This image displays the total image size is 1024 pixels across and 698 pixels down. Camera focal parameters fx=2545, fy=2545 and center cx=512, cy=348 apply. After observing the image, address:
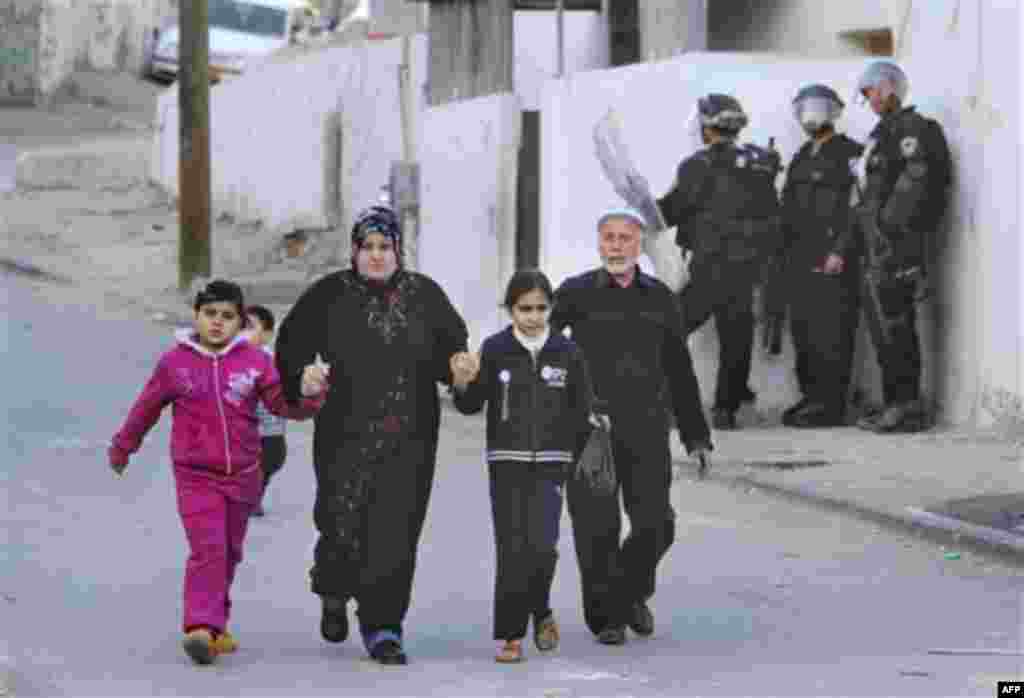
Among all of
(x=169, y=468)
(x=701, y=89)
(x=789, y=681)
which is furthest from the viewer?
(x=701, y=89)

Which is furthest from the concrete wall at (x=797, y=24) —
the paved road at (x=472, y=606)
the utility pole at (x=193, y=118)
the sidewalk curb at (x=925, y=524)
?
the utility pole at (x=193, y=118)

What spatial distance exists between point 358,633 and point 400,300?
1.40m

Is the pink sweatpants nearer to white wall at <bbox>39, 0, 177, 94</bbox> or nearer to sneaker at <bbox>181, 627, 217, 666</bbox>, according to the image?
sneaker at <bbox>181, 627, 217, 666</bbox>

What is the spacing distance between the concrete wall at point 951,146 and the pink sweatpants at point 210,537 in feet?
22.1

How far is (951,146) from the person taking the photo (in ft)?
51.7

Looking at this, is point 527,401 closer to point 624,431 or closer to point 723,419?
point 624,431

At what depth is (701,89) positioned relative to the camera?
16453 mm

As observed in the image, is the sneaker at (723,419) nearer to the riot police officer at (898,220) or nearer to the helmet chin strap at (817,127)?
the riot police officer at (898,220)

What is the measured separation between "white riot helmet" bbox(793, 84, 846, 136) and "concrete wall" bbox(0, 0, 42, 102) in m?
29.1

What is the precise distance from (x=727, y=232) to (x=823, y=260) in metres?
0.63

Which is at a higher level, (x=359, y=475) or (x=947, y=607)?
(x=359, y=475)

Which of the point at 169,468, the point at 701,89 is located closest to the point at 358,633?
the point at 169,468

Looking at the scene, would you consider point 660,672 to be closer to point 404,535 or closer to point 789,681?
point 789,681

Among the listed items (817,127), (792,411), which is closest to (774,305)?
(792,411)
